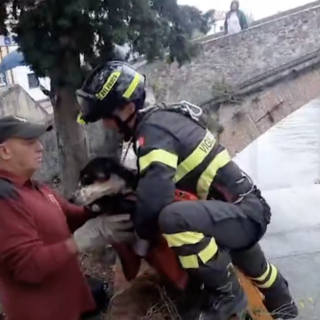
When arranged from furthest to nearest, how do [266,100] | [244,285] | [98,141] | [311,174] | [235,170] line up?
[311,174]
[266,100]
[98,141]
[244,285]
[235,170]

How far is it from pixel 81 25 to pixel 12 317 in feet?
8.95

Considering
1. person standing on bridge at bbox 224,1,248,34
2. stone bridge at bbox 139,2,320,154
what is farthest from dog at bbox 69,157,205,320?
person standing on bridge at bbox 224,1,248,34

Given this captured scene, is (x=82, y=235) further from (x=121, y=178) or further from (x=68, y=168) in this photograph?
(x=68, y=168)

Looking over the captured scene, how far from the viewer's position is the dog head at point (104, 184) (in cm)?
265

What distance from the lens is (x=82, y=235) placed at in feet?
8.29

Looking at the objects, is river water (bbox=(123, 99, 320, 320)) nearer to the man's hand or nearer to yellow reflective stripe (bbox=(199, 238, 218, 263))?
the man's hand

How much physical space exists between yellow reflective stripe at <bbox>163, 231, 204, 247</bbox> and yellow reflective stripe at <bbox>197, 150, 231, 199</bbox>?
28 cm

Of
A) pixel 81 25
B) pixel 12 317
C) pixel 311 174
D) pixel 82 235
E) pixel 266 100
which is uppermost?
pixel 81 25

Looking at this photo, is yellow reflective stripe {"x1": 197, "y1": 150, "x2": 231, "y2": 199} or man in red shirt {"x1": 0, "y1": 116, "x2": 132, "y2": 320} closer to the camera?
Result: man in red shirt {"x1": 0, "y1": 116, "x2": 132, "y2": 320}

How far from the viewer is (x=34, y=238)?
2373 mm

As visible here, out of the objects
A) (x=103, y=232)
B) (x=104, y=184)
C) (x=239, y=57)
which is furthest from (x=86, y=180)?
(x=239, y=57)

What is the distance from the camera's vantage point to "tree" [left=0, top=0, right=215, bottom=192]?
455 centimetres

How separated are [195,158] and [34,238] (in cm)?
83

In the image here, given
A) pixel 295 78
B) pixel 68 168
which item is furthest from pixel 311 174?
pixel 68 168
